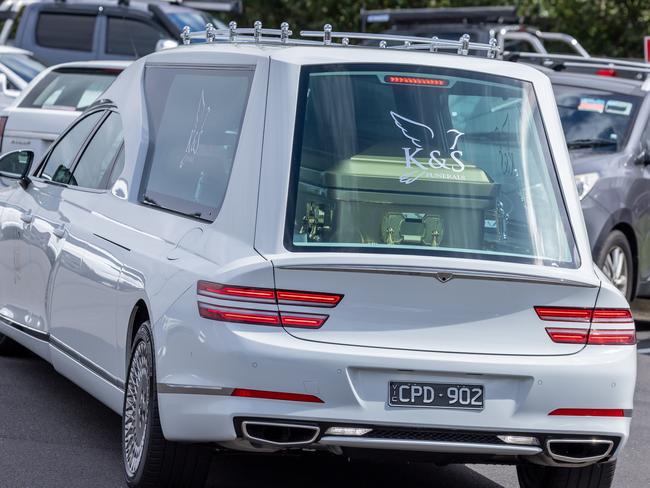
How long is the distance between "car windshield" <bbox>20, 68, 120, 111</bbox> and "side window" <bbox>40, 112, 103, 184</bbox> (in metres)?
6.62

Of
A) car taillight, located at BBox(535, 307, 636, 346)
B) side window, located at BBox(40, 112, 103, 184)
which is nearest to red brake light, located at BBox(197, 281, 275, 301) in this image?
car taillight, located at BBox(535, 307, 636, 346)

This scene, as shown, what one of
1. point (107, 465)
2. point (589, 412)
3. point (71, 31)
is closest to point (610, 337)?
point (589, 412)

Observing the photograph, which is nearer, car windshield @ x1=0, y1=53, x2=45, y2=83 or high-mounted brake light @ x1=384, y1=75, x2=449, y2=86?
high-mounted brake light @ x1=384, y1=75, x2=449, y2=86

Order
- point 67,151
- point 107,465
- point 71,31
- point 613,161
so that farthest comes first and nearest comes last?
point 71,31, point 613,161, point 67,151, point 107,465

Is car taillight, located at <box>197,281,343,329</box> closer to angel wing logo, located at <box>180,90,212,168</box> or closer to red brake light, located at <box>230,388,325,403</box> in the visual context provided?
red brake light, located at <box>230,388,325,403</box>

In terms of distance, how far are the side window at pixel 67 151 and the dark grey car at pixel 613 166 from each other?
182 inches

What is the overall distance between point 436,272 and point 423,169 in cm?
52

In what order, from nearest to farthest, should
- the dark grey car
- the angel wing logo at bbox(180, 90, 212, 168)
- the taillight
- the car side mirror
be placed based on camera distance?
the angel wing logo at bbox(180, 90, 212, 168) < the car side mirror < the dark grey car < the taillight

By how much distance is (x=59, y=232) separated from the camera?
7.44 meters

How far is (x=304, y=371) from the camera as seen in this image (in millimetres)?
5277

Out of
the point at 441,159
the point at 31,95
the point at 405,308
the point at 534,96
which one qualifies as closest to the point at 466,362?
the point at 405,308

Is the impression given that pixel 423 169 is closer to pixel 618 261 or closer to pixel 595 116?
pixel 618 261

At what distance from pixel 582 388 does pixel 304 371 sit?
964 mm

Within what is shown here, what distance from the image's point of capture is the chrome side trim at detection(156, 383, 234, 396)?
534cm
